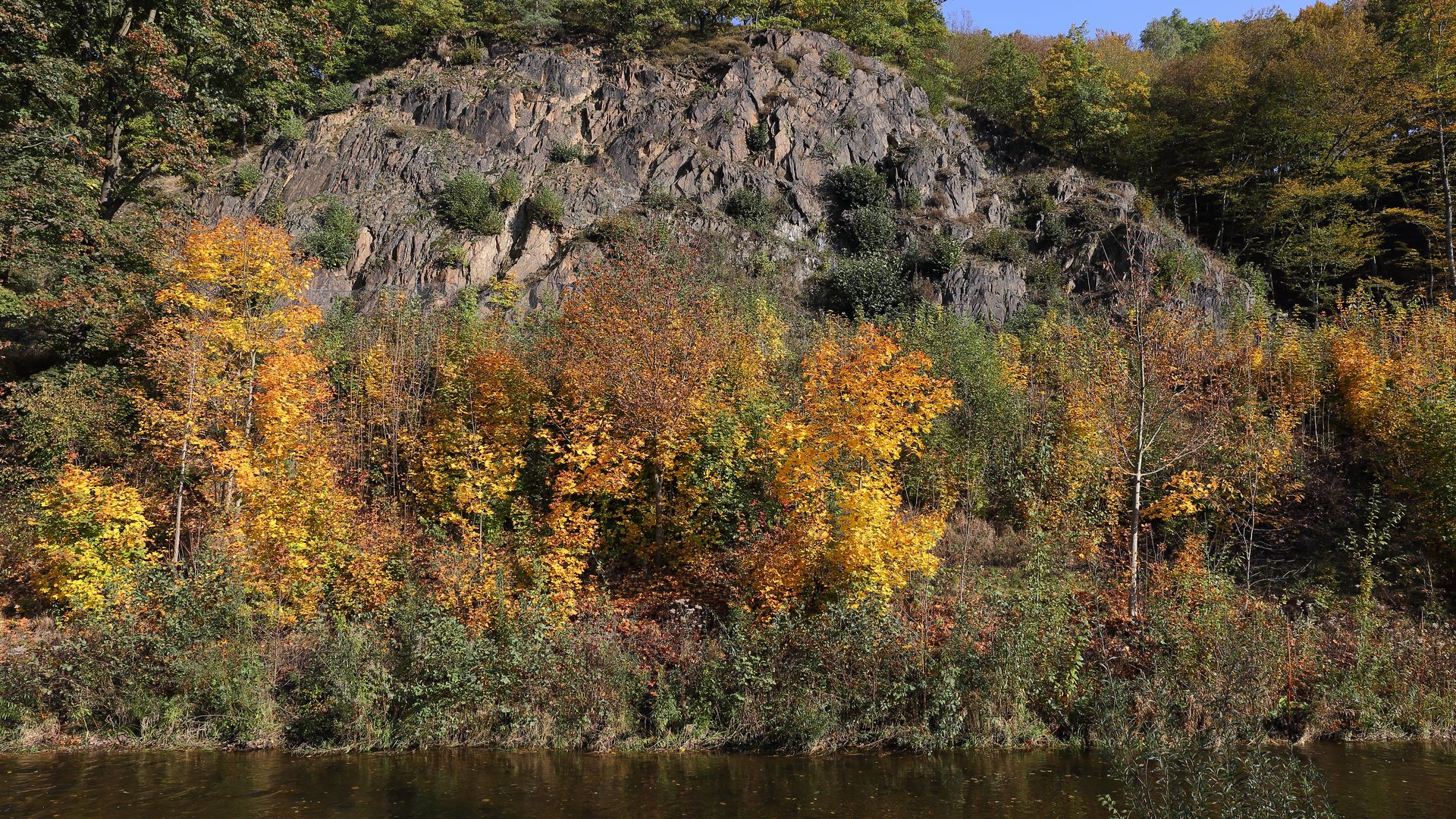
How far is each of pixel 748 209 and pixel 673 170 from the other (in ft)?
14.2

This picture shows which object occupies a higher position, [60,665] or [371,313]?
[371,313]

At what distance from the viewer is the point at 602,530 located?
1811 cm

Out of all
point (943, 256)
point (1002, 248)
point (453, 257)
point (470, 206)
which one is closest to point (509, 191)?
point (470, 206)

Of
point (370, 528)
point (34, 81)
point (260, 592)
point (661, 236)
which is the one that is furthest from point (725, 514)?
point (34, 81)

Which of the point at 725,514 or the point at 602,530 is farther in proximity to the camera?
the point at 602,530

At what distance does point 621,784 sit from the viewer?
36.2ft

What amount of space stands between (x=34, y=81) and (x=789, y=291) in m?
24.9

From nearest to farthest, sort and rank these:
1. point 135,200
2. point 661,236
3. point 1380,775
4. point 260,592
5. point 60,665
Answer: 1. point 1380,775
2. point 60,665
3. point 260,592
4. point 135,200
5. point 661,236

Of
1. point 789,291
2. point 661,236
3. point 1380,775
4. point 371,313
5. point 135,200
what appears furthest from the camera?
point 789,291

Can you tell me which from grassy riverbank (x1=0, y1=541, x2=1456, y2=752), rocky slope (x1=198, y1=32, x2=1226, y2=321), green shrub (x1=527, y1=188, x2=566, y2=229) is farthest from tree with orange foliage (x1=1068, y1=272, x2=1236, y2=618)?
green shrub (x1=527, y1=188, x2=566, y2=229)

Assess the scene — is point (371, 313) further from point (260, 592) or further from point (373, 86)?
point (373, 86)

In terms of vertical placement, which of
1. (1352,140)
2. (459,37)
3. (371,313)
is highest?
(459,37)

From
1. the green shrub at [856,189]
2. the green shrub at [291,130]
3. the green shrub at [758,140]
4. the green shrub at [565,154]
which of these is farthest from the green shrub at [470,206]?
the green shrub at [856,189]

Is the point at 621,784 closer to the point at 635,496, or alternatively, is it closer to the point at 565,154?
the point at 635,496
